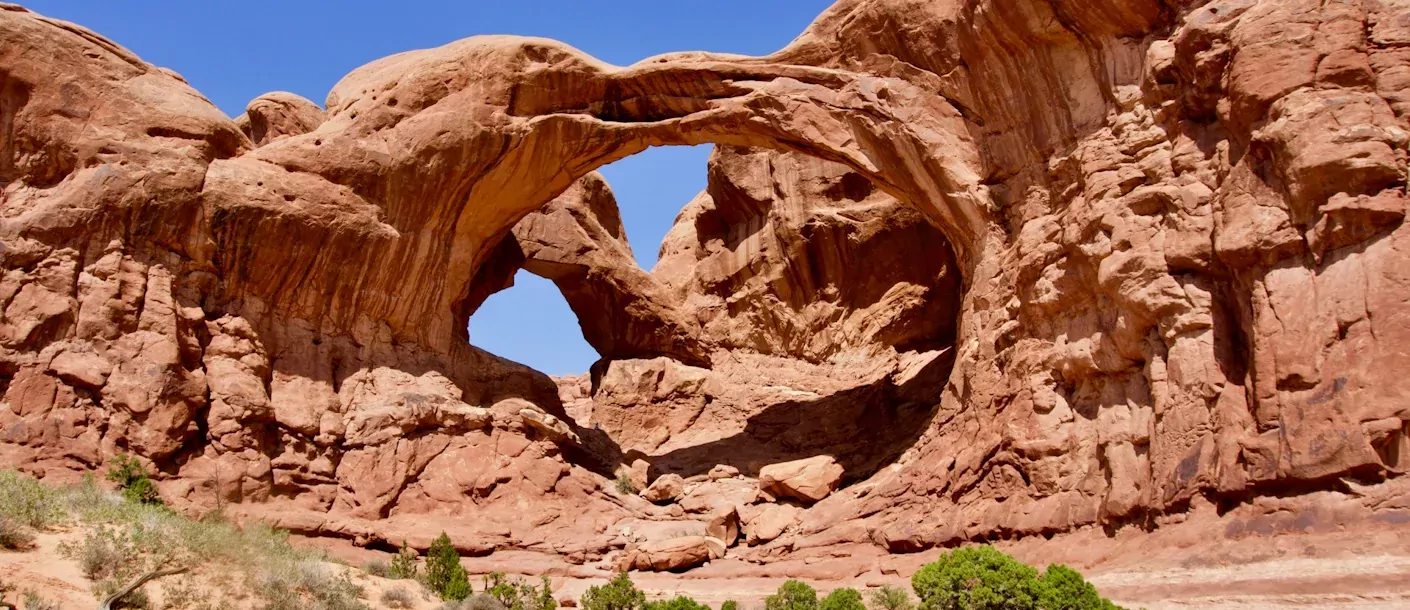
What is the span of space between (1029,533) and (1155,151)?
→ 5612 mm

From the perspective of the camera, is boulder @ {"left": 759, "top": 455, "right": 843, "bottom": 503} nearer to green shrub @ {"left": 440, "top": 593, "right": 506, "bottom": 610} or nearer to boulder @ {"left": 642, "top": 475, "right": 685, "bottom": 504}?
boulder @ {"left": 642, "top": 475, "right": 685, "bottom": 504}

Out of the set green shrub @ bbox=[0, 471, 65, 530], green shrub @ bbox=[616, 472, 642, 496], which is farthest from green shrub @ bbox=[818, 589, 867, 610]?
green shrub @ bbox=[0, 471, 65, 530]

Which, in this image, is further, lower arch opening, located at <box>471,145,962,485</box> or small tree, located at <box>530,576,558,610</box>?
lower arch opening, located at <box>471,145,962,485</box>

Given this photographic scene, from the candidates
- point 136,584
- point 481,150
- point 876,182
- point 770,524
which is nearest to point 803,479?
point 770,524

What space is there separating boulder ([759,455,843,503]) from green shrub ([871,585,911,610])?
5.23 meters

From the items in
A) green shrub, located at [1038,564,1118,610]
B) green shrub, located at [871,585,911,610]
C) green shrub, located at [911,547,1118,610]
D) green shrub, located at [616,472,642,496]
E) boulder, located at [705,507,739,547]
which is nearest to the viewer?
green shrub, located at [1038,564,1118,610]

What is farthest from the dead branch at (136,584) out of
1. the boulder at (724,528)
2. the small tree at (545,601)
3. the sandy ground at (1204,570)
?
the boulder at (724,528)

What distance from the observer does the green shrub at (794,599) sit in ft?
46.0

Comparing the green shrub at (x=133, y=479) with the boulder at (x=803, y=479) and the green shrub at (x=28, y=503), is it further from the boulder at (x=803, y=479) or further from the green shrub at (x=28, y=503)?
the boulder at (x=803, y=479)

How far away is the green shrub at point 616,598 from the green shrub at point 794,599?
1758mm

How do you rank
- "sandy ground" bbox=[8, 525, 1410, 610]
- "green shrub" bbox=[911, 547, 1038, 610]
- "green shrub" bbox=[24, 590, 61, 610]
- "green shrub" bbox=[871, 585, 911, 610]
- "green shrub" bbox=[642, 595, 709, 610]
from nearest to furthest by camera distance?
1. "green shrub" bbox=[24, 590, 61, 610]
2. "sandy ground" bbox=[8, 525, 1410, 610]
3. "green shrub" bbox=[911, 547, 1038, 610]
4. "green shrub" bbox=[642, 595, 709, 610]
5. "green shrub" bbox=[871, 585, 911, 610]

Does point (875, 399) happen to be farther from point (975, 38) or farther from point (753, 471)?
point (975, 38)

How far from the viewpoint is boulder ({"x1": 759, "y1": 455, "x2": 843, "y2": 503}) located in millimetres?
20359

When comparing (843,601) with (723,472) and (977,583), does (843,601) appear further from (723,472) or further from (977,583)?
(723,472)
